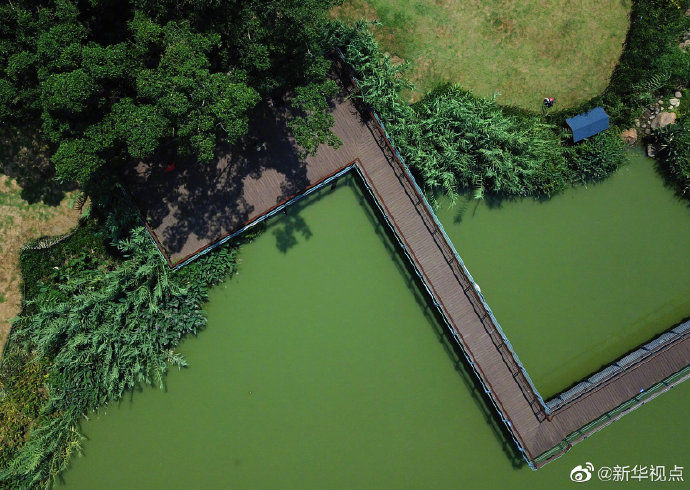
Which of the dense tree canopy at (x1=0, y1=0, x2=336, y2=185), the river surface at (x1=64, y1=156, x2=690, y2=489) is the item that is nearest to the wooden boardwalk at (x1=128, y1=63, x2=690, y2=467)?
the river surface at (x1=64, y1=156, x2=690, y2=489)

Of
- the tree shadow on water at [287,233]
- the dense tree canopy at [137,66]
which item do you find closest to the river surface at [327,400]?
the tree shadow on water at [287,233]

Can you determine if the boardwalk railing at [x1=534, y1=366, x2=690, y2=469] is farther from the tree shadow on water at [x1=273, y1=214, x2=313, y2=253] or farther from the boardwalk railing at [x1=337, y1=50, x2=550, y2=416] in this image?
the tree shadow on water at [x1=273, y1=214, x2=313, y2=253]

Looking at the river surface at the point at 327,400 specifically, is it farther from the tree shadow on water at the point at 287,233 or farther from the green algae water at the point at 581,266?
the green algae water at the point at 581,266

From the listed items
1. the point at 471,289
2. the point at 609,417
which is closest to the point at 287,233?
the point at 471,289

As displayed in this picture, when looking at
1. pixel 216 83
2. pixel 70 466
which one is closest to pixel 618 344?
pixel 216 83

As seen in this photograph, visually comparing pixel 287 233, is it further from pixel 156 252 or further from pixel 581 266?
pixel 581 266
